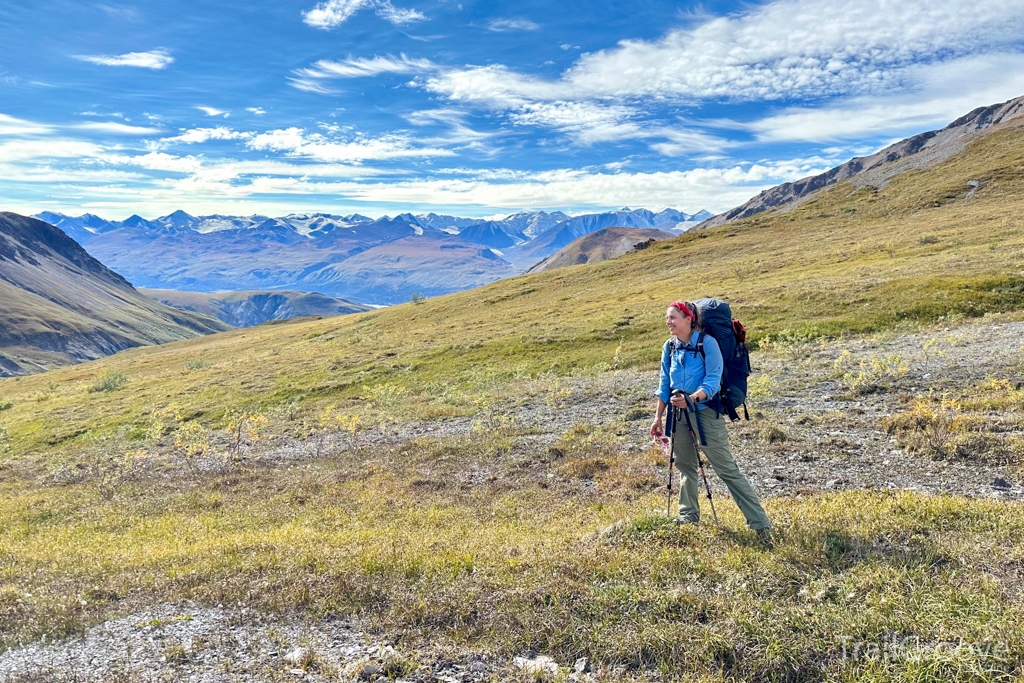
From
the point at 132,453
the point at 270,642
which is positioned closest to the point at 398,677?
the point at 270,642

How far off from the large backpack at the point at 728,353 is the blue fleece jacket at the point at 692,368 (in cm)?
12

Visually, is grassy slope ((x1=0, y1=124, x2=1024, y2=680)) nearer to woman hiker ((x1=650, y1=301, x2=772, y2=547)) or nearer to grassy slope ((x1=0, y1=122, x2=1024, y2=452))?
grassy slope ((x1=0, y1=122, x2=1024, y2=452))

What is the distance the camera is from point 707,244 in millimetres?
85438

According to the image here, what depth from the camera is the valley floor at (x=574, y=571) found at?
19.4 ft

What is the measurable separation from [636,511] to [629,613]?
444cm

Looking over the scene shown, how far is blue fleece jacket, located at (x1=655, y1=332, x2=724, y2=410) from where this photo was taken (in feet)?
26.3

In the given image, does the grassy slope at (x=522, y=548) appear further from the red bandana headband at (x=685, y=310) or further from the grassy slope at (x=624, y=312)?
the red bandana headband at (x=685, y=310)

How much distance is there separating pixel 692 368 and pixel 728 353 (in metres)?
0.56

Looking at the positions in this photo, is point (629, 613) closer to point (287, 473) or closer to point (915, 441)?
point (915, 441)

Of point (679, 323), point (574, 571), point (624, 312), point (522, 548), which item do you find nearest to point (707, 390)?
point (679, 323)

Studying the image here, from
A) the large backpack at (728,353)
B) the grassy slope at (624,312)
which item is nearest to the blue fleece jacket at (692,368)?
the large backpack at (728,353)

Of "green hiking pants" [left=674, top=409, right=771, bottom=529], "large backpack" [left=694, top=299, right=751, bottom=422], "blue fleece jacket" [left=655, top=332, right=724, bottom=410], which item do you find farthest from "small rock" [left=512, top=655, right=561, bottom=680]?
"large backpack" [left=694, top=299, right=751, bottom=422]

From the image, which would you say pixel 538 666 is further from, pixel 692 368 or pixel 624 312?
pixel 624 312

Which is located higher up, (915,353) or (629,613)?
(915,353)
